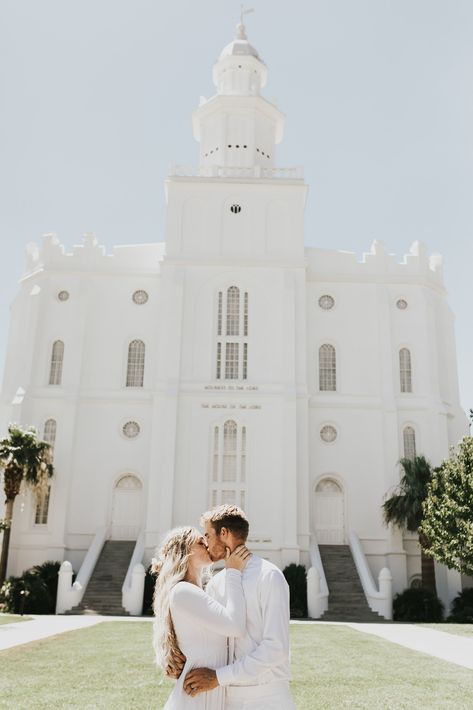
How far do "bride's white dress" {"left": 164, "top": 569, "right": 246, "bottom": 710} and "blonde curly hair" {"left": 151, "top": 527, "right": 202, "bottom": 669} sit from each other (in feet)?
0.28

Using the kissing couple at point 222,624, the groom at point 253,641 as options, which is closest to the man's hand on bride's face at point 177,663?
the kissing couple at point 222,624

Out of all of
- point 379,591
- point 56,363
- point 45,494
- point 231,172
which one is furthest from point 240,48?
point 379,591

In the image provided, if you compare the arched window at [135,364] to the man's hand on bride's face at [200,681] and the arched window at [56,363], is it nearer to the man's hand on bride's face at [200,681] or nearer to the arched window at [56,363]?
the arched window at [56,363]

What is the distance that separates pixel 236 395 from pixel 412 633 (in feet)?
49.3

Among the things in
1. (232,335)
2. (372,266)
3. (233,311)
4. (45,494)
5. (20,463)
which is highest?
(372,266)

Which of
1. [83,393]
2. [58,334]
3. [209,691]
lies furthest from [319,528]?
[209,691]

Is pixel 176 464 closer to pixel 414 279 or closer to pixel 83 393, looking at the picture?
pixel 83 393

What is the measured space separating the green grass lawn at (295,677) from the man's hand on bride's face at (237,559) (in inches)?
190

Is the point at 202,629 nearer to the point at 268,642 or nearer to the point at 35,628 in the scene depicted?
the point at 268,642

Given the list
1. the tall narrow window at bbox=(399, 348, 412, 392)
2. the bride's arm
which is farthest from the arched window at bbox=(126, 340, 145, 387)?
the bride's arm

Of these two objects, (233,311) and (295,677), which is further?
(233,311)

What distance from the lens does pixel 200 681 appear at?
3.93 meters

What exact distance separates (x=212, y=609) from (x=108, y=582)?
84.4 ft

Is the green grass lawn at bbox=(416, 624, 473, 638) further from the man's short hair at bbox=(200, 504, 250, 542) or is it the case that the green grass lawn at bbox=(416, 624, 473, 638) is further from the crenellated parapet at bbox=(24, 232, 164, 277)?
the crenellated parapet at bbox=(24, 232, 164, 277)
